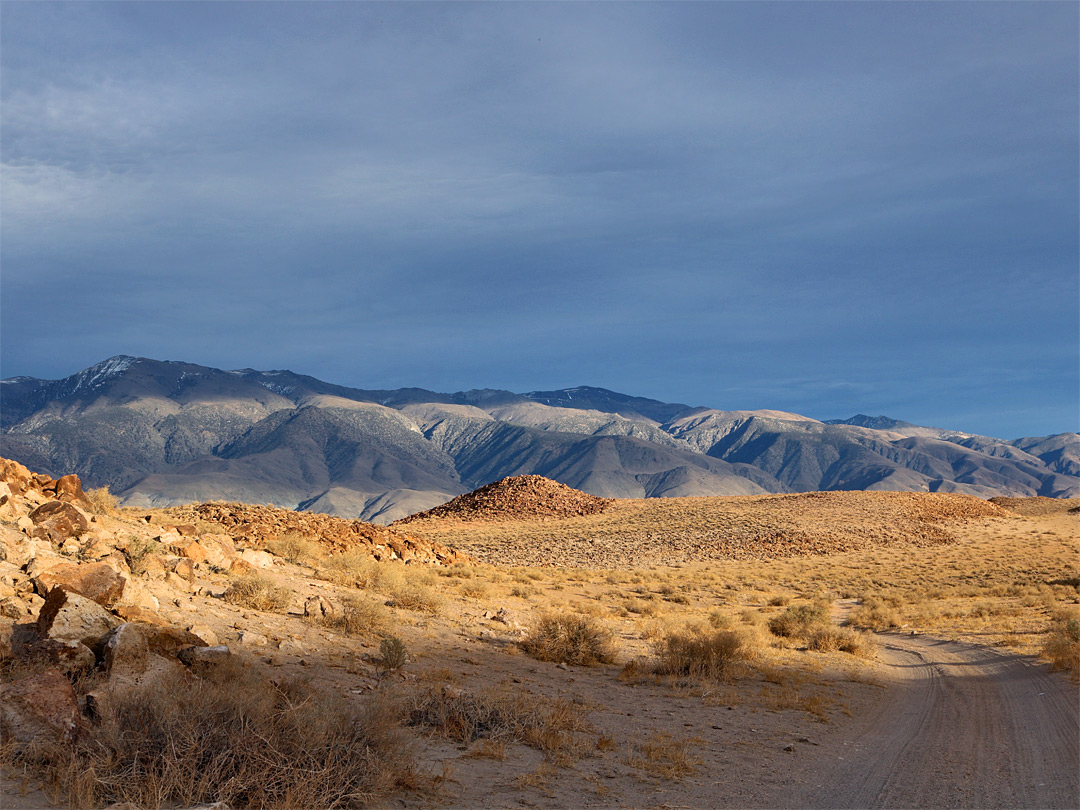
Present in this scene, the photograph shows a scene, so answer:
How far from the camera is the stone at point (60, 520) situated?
1568cm

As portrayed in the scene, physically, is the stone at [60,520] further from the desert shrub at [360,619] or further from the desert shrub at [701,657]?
the desert shrub at [701,657]

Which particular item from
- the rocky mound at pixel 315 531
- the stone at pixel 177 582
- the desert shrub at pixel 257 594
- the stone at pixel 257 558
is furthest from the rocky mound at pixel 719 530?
the stone at pixel 177 582

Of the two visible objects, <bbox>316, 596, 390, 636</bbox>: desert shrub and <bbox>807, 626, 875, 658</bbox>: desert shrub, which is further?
<bbox>807, 626, 875, 658</bbox>: desert shrub

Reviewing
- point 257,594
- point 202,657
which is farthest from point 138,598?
point 257,594

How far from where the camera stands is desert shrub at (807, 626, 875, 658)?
21188mm

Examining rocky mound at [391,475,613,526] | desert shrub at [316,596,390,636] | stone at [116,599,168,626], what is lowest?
rocky mound at [391,475,613,526]

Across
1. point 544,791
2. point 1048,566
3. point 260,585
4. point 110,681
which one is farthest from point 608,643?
point 1048,566

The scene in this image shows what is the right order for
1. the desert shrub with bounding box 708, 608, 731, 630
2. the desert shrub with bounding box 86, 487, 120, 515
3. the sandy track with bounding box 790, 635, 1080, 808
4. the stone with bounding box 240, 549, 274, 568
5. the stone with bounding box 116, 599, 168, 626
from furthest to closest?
the desert shrub with bounding box 708, 608, 731, 630 → the desert shrub with bounding box 86, 487, 120, 515 → the stone with bounding box 240, 549, 274, 568 → the stone with bounding box 116, 599, 168, 626 → the sandy track with bounding box 790, 635, 1080, 808

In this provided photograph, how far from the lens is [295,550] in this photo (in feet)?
81.3

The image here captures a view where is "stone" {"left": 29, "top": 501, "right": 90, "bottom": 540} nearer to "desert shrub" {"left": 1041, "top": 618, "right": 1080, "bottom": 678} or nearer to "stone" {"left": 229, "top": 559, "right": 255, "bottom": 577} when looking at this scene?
"stone" {"left": 229, "top": 559, "right": 255, "bottom": 577}

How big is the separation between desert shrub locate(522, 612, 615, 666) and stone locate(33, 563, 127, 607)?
8931 millimetres

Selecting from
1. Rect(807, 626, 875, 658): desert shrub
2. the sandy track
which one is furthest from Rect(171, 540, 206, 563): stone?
Rect(807, 626, 875, 658): desert shrub

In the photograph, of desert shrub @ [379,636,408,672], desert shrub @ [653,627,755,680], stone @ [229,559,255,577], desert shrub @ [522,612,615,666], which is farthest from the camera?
stone @ [229,559,255,577]

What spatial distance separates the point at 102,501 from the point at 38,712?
17074 mm
